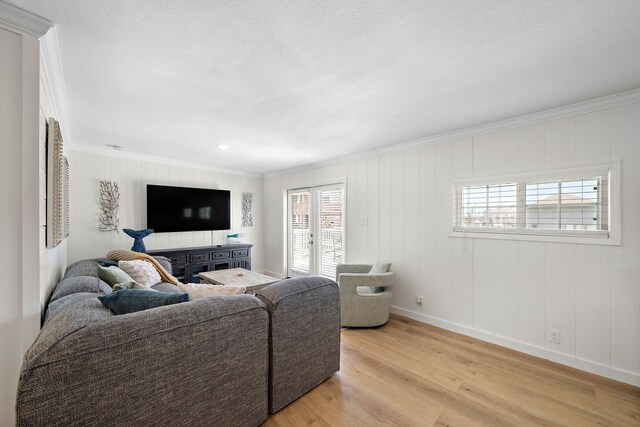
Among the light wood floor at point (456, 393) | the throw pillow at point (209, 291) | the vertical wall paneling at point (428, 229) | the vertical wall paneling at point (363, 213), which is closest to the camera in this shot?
the light wood floor at point (456, 393)

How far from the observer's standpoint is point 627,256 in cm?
220

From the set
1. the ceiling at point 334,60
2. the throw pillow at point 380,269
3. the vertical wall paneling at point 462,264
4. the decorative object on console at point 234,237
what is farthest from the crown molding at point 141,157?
the vertical wall paneling at point 462,264

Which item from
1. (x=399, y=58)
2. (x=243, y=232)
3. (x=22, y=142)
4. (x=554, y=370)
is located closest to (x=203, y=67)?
(x=22, y=142)

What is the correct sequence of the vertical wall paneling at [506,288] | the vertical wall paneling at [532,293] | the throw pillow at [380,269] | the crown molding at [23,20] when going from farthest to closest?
the throw pillow at [380,269] → the vertical wall paneling at [506,288] → the vertical wall paneling at [532,293] → the crown molding at [23,20]

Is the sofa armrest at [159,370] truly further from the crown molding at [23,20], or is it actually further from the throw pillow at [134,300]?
the crown molding at [23,20]

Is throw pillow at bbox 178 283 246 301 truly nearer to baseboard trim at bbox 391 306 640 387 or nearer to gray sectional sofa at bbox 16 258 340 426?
gray sectional sofa at bbox 16 258 340 426

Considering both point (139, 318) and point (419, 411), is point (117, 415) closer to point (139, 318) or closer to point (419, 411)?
point (139, 318)

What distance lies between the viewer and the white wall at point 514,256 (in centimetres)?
221

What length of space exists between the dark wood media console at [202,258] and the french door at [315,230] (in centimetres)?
98

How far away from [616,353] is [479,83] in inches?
97.9

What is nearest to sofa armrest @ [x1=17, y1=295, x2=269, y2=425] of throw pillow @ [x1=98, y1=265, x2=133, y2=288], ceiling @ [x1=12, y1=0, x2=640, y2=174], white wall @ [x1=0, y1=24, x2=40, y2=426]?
white wall @ [x1=0, y1=24, x2=40, y2=426]

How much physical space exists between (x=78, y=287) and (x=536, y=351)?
13.2 feet

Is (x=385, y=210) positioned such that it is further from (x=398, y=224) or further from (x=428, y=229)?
(x=428, y=229)

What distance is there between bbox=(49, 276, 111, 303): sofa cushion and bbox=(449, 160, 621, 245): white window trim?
3.50 metres
